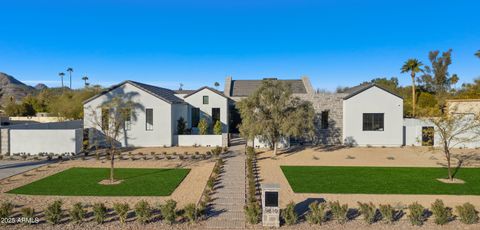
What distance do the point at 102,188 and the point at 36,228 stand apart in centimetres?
432

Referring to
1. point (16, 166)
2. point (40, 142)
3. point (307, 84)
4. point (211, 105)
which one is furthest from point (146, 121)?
point (307, 84)

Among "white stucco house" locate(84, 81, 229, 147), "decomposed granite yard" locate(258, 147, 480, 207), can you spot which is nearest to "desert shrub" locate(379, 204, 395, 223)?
"decomposed granite yard" locate(258, 147, 480, 207)

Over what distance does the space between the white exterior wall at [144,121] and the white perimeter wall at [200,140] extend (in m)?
1.06

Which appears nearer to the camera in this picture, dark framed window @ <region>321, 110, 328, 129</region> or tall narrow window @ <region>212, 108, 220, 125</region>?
dark framed window @ <region>321, 110, 328, 129</region>

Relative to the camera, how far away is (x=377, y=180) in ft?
49.7

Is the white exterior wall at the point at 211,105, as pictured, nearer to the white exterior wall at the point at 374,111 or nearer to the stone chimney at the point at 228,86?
the stone chimney at the point at 228,86

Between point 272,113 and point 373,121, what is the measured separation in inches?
498

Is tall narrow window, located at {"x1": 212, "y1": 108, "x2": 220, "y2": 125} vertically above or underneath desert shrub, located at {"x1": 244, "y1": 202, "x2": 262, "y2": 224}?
above

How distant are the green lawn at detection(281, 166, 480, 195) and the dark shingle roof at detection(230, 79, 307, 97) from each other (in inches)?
804

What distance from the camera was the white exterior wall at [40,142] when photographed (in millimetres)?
22125

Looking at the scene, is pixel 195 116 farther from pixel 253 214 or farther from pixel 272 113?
pixel 253 214

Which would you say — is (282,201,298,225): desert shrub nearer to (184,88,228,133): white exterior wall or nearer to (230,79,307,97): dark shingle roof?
(184,88,228,133): white exterior wall

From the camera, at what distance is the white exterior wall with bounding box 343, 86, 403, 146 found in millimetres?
26625

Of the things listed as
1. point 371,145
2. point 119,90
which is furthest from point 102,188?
point 371,145
